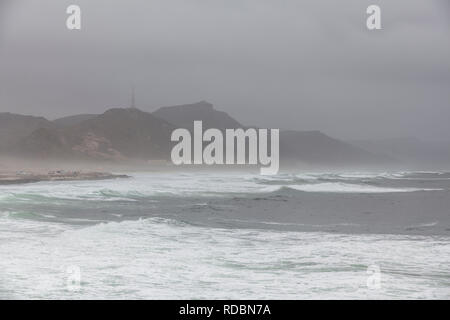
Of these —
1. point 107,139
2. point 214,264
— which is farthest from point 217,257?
point 107,139

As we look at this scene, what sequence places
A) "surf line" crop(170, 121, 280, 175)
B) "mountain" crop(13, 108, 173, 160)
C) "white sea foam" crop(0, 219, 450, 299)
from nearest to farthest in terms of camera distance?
"white sea foam" crop(0, 219, 450, 299)
"mountain" crop(13, 108, 173, 160)
"surf line" crop(170, 121, 280, 175)

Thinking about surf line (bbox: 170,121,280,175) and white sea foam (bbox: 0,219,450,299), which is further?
surf line (bbox: 170,121,280,175)

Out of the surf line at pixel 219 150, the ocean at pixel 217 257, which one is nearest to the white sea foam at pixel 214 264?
the ocean at pixel 217 257

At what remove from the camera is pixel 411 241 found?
1299cm

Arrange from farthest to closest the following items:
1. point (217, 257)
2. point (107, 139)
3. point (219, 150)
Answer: point (219, 150) → point (107, 139) → point (217, 257)

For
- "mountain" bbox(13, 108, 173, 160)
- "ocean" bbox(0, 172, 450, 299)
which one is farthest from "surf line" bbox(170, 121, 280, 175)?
"ocean" bbox(0, 172, 450, 299)

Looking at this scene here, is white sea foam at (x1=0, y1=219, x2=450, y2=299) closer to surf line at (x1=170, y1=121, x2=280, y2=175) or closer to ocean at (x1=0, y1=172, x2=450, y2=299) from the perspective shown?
ocean at (x1=0, y1=172, x2=450, y2=299)

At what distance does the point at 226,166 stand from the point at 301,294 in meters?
104

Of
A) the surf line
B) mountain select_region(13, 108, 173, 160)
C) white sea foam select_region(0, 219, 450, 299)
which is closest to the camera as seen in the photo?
white sea foam select_region(0, 219, 450, 299)

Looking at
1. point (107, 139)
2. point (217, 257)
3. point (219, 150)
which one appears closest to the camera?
point (217, 257)

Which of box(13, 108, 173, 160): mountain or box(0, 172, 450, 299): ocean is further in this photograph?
box(13, 108, 173, 160): mountain

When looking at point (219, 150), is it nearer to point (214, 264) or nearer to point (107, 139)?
point (107, 139)

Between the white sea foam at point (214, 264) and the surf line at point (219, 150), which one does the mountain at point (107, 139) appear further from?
the white sea foam at point (214, 264)
